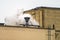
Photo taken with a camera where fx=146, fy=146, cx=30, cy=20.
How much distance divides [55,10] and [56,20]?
0.13m

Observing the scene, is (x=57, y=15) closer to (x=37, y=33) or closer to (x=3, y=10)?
(x=37, y=33)

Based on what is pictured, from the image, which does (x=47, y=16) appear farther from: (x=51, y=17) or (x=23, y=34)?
(x=23, y=34)

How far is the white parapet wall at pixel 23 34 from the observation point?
1.26 meters

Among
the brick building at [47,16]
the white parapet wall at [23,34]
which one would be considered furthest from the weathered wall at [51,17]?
the white parapet wall at [23,34]

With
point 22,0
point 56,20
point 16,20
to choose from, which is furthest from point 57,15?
point 22,0

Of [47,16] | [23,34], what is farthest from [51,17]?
[23,34]

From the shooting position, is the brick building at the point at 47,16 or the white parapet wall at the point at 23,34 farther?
the brick building at the point at 47,16

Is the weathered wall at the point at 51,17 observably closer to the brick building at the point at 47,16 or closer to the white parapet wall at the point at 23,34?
the brick building at the point at 47,16

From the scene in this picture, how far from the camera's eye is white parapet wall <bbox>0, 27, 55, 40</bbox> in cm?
126

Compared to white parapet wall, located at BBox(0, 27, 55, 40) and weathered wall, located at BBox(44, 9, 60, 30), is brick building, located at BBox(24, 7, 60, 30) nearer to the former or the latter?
weathered wall, located at BBox(44, 9, 60, 30)

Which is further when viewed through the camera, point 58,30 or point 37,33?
point 58,30

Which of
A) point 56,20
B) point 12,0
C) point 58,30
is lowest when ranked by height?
point 58,30

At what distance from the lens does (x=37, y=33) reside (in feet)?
4.35

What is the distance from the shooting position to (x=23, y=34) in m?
1.30
